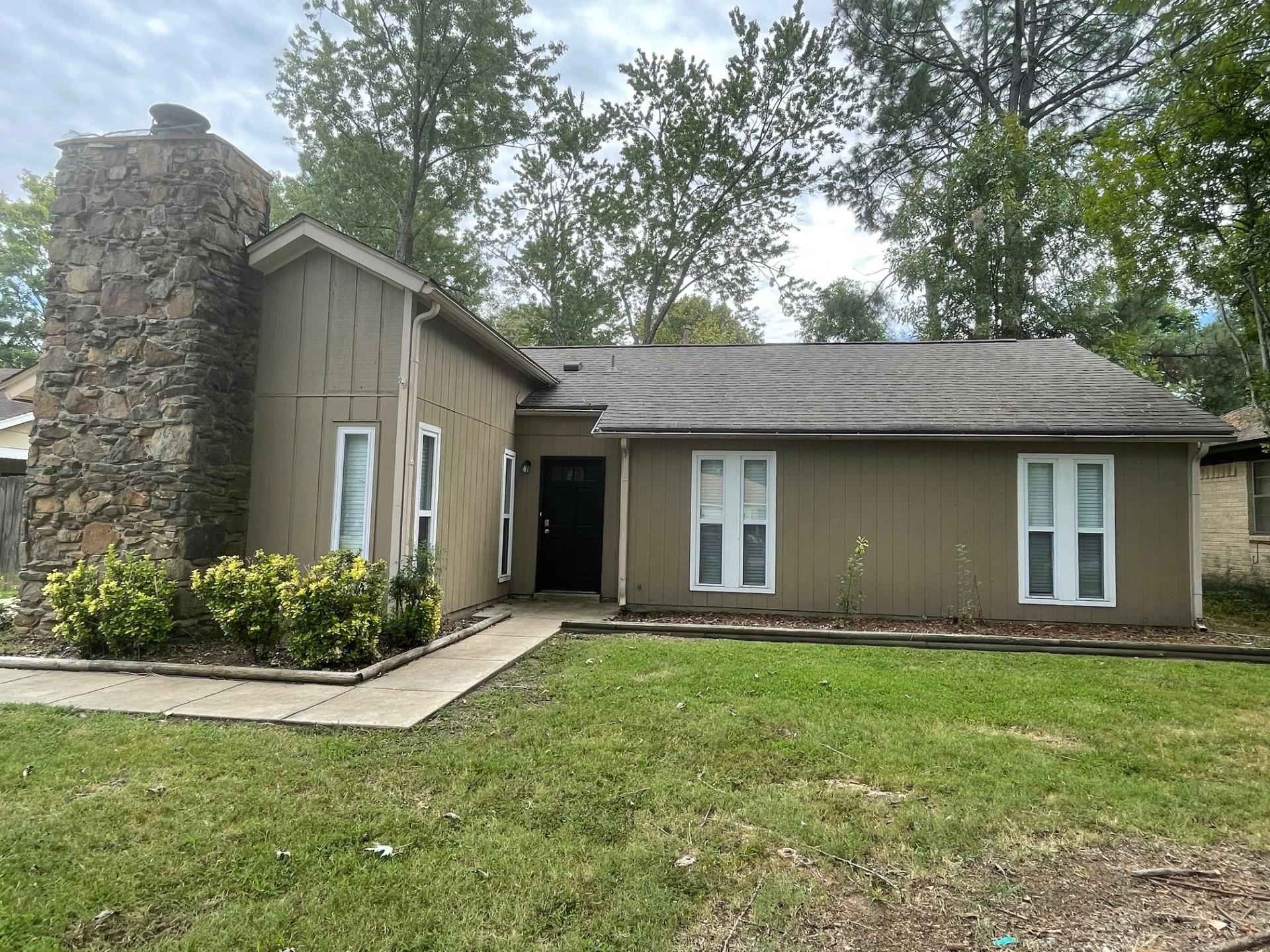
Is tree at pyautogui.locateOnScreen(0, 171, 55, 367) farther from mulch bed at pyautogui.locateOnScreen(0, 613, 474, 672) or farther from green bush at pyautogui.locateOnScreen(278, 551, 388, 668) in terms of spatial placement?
green bush at pyautogui.locateOnScreen(278, 551, 388, 668)

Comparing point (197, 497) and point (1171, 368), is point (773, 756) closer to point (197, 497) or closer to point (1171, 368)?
point (197, 497)

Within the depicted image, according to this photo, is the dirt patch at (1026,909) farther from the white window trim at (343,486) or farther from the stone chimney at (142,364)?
the stone chimney at (142,364)

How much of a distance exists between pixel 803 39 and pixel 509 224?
37.0 feet

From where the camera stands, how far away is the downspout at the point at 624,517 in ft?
28.1

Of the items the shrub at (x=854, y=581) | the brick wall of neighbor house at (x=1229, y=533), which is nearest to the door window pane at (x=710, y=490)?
the shrub at (x=854, y=581)

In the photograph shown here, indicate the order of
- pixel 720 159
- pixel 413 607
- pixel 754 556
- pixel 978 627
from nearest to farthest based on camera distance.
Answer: pixel 413 607, pixel 978 627, pixel 754 556, pixel 720 159

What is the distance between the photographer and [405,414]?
6.34 metres

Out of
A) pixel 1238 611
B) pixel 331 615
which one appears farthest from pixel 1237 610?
pixel 331 615

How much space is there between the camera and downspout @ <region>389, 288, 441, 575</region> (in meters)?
6.28

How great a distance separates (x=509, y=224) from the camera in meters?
23.2

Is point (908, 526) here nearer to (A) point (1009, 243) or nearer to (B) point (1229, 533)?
(B) point (1229, 533)

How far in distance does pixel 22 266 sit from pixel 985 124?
113 feet

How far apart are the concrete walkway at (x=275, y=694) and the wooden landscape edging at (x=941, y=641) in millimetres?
2089

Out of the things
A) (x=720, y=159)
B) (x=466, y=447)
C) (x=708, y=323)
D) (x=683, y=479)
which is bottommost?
(x=683, y=479)
